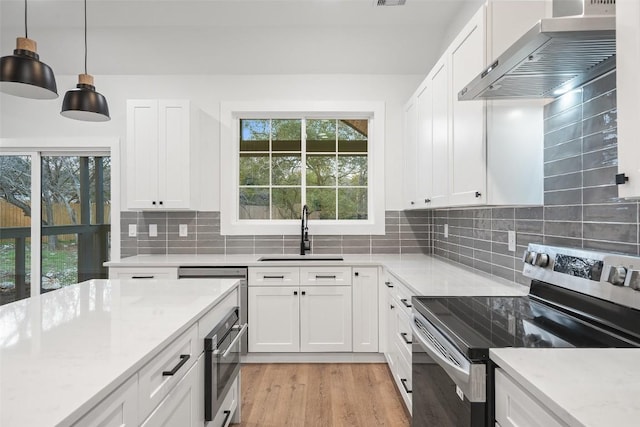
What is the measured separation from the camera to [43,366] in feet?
2.87

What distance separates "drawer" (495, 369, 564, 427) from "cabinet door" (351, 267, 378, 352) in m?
2.07

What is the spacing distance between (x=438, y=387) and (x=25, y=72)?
2081 mm

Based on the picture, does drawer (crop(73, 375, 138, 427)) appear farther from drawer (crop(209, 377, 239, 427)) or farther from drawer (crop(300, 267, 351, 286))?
drawer (crop(300, 267, 351, 286))

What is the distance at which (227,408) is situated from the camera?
6.40 ft

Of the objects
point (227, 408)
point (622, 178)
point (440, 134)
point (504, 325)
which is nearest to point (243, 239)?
point (227, 408)

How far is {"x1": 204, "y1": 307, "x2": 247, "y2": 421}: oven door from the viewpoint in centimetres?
156

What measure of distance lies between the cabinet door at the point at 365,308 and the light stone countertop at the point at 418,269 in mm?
109

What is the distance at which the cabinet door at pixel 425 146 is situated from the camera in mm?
2646

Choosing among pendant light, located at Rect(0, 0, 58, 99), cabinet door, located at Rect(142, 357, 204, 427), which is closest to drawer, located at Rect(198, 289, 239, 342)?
cabinet door, located at Rect(142, 357, 204, 427)

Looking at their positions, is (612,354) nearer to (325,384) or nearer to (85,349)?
(85,349)

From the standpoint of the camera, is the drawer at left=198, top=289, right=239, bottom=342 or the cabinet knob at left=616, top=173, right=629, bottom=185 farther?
the drawer at left=198, top=289, right=239, bottom=342

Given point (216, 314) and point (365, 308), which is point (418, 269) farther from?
point (216, 314)

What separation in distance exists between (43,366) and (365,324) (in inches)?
101

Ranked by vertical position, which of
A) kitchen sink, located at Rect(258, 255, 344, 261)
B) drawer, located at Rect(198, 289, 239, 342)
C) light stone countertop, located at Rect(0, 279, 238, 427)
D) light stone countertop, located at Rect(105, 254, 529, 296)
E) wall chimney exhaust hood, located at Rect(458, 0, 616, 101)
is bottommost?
drawer, located at Rect(198, 289, 239, 342)
